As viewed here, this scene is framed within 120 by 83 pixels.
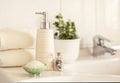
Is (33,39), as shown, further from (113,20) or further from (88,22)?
(113,20)

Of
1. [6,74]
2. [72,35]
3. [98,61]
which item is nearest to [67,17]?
[72,35]

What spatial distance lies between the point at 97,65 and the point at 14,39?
0.38 m

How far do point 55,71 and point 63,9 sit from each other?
0.36 meters

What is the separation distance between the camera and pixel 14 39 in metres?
0.91

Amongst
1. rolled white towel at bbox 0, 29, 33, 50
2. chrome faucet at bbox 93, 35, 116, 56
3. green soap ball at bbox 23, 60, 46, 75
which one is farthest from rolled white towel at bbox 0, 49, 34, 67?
chrome faucet at bbox 93, 35, 116, 56

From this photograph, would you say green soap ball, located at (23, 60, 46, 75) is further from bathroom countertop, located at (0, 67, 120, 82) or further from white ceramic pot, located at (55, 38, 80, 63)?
white ceramic pot, located at (55, 38, 80, 63)

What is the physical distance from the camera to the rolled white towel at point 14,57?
90 cm

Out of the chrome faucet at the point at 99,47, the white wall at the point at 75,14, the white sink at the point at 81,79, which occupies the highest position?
the white wall at the point at 75,14

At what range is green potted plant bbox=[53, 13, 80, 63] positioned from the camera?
3.34 feet

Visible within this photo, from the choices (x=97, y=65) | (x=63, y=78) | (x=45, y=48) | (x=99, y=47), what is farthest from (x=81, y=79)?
(x=99, y=47)

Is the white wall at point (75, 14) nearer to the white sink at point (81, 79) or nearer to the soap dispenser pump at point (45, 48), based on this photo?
the soap dispenser pump at point (45, 48)

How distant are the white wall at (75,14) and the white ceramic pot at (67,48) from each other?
12 centimetres

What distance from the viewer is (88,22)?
1.21 meters

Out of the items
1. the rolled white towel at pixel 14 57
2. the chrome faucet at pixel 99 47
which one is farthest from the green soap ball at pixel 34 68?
the chrome faucet at pixel 99 47
